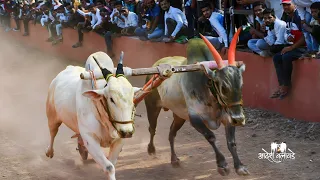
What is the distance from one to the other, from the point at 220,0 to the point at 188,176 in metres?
5.52

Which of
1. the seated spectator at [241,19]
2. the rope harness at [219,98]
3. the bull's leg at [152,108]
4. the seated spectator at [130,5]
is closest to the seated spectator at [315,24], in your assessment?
the seated spectator at [241,19]

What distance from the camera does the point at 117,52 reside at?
14969 millimetres

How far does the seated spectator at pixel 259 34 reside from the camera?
9305mm

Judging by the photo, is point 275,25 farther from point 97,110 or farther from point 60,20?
point 60,20

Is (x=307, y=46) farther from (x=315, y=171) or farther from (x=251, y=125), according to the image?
(x=315, y=171)

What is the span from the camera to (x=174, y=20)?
1209cm

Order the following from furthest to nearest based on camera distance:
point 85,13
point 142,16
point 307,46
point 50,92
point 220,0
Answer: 1. point 85,13
2. point 142,16
3. point 220,0
4. point 307,46
5. point 50,92

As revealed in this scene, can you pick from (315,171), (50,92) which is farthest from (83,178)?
(315,171)

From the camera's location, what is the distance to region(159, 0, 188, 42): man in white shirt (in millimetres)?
12016

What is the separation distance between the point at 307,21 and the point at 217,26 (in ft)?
7.79

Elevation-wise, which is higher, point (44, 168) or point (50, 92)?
point (50, 92)

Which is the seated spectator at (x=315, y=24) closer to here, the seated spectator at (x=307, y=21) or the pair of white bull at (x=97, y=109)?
the seated spectator at (x=307, y=21)

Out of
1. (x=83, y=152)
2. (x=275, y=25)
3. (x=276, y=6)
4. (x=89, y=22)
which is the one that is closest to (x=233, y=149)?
(x=83, y=152)

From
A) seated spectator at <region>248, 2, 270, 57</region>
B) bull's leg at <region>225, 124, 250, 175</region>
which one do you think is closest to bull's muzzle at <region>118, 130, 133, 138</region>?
bull's leg at <region>225, 124, 250, 175</region>
